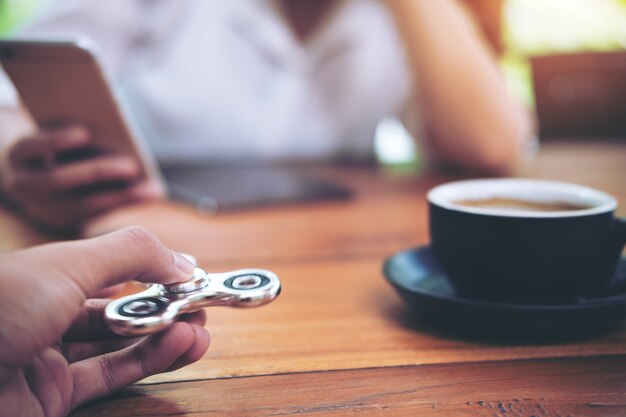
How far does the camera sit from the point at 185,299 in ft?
0.91

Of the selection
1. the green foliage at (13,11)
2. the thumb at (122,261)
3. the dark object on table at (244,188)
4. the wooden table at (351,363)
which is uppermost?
the green foliage at (13,11)

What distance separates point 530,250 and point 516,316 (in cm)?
4

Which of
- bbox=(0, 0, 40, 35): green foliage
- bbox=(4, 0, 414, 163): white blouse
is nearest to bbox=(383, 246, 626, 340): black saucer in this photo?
bbox=(4, 0, 414, 163): white blouse

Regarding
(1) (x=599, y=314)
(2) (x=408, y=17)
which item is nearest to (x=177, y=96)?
(2) (x=408, y=17)

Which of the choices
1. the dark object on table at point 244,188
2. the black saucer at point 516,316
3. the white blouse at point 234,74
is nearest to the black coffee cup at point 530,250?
the black saucer at point 516,316

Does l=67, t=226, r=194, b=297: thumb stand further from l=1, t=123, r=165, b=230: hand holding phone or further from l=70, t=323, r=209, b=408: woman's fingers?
l=1, t=123, r=165, b=230: hand holding phone

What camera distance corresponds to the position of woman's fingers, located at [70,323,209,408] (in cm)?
29

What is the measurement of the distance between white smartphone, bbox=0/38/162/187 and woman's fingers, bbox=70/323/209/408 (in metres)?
0.40

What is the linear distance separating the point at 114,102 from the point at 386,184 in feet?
1.54

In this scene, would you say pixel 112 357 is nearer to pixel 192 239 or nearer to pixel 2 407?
pixel 2 407

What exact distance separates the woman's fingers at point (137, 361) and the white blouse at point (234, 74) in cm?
95

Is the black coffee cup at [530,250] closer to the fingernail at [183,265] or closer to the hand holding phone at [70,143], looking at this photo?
the fingernail at [183,265]

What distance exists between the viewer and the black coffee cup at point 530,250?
13.9 inches

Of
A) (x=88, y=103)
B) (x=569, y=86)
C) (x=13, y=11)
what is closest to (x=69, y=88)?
(x=88, y=103)
